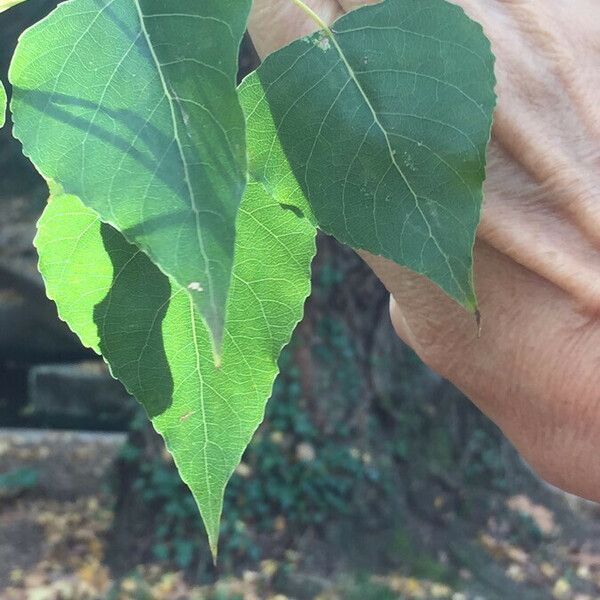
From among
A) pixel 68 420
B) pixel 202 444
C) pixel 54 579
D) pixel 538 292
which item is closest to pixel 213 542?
pixel 202 444

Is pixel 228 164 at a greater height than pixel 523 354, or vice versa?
pixel 228 164

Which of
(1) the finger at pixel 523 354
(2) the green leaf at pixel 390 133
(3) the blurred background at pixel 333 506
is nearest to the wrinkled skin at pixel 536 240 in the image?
(1) the finger at pixel 523 354

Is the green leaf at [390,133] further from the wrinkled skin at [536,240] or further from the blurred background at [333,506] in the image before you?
the blurred background at [333,506]

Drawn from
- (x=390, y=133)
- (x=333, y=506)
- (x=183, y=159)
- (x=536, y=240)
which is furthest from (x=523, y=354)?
(x=333, y=506)

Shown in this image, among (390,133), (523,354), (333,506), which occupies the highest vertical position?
(390,133)

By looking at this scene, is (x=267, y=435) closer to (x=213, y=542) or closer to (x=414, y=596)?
(x=414, y=596)

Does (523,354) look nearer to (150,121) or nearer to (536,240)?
(536,240)

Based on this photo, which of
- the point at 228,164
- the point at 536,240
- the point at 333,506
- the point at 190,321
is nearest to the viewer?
the point at 228,164
